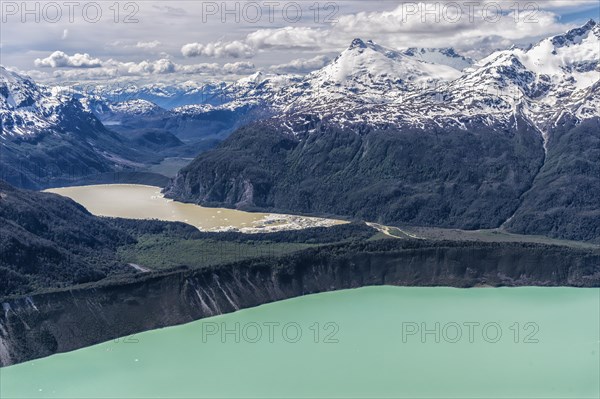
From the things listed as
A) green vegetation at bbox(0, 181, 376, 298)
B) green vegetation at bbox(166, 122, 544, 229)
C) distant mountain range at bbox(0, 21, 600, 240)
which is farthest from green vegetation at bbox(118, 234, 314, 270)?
distant mountain range at bbox(0, 21, 600, 240)

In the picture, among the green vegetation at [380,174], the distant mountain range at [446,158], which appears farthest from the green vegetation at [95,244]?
the distant mountain range at [446,158]

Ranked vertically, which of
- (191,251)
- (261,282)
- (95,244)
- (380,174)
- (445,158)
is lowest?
(191,251)

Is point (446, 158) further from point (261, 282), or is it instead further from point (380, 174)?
point (261, 282)

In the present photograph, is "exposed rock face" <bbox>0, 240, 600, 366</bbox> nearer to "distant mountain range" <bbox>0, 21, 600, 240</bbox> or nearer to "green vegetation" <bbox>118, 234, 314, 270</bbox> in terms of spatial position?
"green vegetation" <bbox>118, 234, 314, 270</bbox>

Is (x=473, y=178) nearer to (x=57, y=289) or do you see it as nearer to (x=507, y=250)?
(x=507, y=250)

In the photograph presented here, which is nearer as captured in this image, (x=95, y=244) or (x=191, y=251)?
(x=95, y=244)

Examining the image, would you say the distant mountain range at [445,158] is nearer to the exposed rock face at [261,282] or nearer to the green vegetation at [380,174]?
the green vegetation at [380,174]

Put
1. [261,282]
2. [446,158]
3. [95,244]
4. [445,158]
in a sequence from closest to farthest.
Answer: [261,282]
[95,244]
[446,158]
[445,158]

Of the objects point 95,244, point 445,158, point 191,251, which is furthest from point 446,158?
point 95,244
